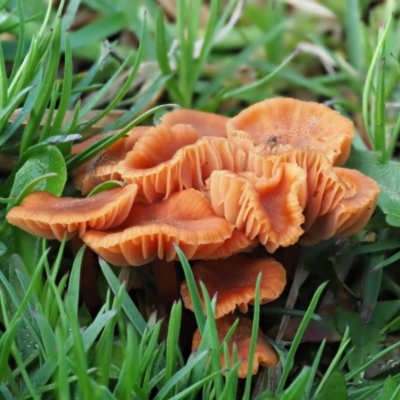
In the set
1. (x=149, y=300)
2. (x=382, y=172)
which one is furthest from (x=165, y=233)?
(x=382, y=172)

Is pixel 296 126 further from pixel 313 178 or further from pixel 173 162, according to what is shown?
pixel 173 162

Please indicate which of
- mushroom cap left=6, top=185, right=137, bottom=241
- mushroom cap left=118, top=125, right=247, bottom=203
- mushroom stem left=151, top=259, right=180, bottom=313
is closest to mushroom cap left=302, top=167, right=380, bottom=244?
mushroom cap left=118, top=125, right=247, bottom=203

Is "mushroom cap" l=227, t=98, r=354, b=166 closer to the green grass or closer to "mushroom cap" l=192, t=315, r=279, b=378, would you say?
the green grass

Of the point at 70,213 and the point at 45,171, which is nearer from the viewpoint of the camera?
the point at 70,213

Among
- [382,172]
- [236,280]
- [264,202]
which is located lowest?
[236,280]

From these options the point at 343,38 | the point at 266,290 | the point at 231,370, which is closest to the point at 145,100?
the point at 266,290

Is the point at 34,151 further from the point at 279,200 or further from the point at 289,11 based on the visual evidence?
the point at 289,11

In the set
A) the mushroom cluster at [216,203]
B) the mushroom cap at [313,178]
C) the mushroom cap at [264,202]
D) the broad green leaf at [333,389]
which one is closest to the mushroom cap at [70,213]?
the mushroom cluster at [216,203]
